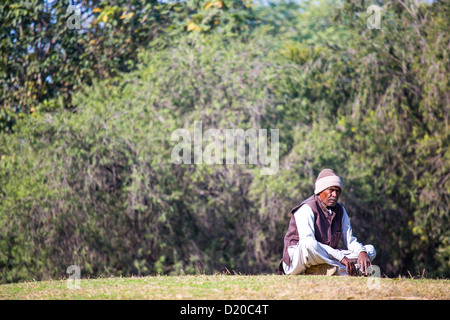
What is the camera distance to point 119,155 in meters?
14.4

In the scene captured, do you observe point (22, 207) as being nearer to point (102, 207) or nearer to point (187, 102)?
point (102, 207)

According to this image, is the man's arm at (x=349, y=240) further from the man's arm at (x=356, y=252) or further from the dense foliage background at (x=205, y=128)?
the dense foliage background at (x=205, y=128)

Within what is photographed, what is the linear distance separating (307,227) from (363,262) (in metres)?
0.68

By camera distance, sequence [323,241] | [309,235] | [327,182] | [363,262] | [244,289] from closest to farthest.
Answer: [244,289] → [363,262] → [309,235] → [323,241] → [327,182]

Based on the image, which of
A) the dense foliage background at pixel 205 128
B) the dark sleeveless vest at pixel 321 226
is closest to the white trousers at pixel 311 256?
the dark sleeveless vest at pixel 321 226

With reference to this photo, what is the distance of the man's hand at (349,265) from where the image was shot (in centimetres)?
695

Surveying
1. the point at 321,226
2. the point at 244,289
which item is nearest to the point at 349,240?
the point at 321,226

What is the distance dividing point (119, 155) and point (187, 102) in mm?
2199

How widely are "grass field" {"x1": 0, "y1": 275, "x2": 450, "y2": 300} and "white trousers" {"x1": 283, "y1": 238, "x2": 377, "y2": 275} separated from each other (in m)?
0.19

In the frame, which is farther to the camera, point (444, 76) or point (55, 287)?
point (444, 76)

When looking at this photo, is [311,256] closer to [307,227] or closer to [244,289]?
[307,227]

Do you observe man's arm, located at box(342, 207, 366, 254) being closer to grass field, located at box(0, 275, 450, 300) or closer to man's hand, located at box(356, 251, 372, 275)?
man's hand, located at box(356, 251, 372, 275)

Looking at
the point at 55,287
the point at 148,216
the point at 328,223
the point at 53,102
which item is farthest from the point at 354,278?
the point at 53,102

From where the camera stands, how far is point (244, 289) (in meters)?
6.22
